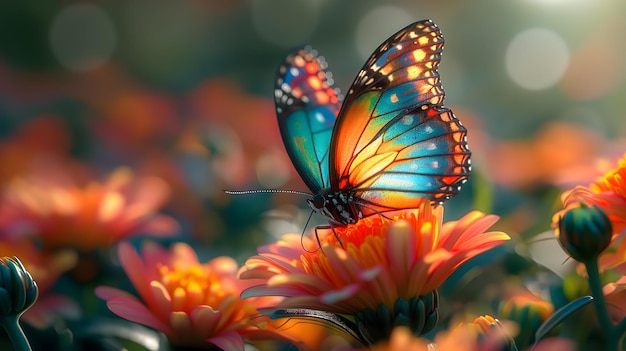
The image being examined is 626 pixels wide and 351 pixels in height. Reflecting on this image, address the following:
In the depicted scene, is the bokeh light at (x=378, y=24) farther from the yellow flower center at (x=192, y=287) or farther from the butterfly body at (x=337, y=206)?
the yellow flower center at (x=192, y=287)

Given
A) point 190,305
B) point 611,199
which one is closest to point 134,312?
point 190,305

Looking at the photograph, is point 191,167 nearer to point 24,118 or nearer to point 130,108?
point 130,108

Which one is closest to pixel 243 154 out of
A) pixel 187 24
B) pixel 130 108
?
pixel 130 108

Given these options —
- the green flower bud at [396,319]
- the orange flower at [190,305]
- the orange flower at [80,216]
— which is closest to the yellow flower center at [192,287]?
the orange flower at [190,305]

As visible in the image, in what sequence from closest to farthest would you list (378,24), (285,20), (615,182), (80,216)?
(615,182) → (80,216) → (378,24) → (285,20)

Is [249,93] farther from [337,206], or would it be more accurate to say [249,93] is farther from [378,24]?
[337,206]

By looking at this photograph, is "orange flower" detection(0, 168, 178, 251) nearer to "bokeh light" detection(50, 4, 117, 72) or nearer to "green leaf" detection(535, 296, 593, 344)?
"green leaf" detection(535, 296, 593, 344)
